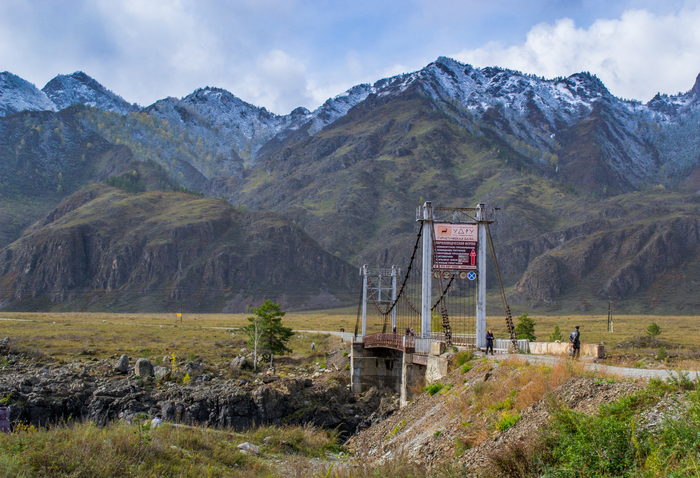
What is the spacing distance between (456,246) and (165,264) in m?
154

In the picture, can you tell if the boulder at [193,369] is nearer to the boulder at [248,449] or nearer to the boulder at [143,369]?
the boulder at [143,369]

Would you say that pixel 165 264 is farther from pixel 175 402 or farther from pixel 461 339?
pixel 461 339

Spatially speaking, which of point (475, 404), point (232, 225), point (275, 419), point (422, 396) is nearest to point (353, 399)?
point (275, 419)

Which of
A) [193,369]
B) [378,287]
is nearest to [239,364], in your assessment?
[193,369]

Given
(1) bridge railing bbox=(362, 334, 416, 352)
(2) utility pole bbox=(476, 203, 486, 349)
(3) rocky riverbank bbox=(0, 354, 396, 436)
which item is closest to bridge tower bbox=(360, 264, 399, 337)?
(1) bridge railing bbox=(362, 334, 416, 352)

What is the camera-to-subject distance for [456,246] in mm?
26359

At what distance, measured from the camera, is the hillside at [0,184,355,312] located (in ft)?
511

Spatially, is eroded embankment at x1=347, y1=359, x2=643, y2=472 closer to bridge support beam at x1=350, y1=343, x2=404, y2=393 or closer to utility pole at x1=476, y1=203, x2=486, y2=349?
utility pole at x1=476, y1=203, x2=486, y2=349

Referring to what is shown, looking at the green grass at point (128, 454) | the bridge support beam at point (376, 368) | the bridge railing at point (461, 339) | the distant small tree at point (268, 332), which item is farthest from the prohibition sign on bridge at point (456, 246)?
the distant small tree at point (268, 332)

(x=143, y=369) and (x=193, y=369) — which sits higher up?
(x=143, y=369)

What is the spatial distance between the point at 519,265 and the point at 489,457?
19321 centimetres

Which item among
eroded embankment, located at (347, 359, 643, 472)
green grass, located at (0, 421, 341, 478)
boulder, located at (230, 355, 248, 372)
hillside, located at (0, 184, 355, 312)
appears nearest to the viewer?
eroded embankment, located at (347, 359, 643, 472)

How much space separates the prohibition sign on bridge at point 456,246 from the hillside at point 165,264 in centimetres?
13113

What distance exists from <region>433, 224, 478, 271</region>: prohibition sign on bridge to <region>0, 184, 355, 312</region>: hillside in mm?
131131
